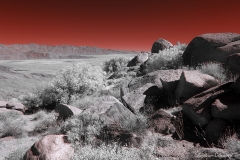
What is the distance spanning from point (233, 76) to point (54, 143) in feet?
15.9

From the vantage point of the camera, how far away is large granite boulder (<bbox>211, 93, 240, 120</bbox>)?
349 cm

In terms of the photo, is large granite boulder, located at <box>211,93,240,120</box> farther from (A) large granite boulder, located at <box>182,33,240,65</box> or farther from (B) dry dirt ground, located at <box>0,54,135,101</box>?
(B) dry dirt ground, located at <box>0,54,135,101</box>

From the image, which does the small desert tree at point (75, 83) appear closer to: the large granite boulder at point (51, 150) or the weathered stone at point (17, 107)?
the weathered stone at point (17, 107)

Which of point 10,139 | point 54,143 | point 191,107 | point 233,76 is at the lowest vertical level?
point 10,139

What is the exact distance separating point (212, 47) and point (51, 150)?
265 inches

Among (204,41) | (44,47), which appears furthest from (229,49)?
(44,47)

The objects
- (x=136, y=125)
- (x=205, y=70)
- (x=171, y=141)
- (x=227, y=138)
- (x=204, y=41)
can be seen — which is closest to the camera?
(x=227, y=138)

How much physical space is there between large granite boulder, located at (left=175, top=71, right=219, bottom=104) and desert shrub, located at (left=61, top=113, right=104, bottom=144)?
2.14 meters

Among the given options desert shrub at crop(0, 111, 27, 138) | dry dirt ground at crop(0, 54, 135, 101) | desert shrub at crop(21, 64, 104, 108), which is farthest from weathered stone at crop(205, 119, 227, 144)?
dry dirt ground at crop(0, 54, 135, 101)

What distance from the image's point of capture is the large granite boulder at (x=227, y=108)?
3.49 metres

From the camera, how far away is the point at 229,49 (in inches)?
266

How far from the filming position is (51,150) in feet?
12.0

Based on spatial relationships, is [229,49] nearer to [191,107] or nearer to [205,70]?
[205,70]

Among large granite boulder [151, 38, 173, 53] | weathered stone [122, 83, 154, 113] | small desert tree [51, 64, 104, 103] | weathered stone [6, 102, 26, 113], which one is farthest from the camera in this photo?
large granite boulder [151, 38, 173, 53]
